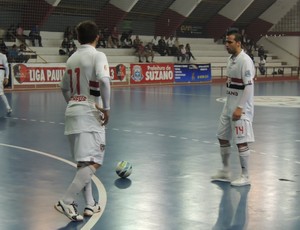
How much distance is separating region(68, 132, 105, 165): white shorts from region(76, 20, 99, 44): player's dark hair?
0.94 m

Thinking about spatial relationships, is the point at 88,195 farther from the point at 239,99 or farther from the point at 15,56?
the point at 15,56

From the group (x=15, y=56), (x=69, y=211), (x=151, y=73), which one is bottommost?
(x=69, y=211)

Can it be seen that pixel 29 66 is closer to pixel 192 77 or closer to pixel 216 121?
pixel 192 77

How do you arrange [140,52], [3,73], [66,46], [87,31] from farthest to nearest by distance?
[140,52] < [66,46] < [3,73] < [87,31]

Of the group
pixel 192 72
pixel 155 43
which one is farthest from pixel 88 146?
pixel 155 43

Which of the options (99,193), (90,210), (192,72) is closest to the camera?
(90,210)

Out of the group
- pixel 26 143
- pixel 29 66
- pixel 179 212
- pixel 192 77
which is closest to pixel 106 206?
pixel 179 212

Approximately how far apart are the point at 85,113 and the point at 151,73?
26216mm

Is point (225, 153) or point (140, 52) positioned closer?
point (225, 153)

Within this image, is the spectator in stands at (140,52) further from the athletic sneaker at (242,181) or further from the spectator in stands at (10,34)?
the athletic sneaker at (242,181)

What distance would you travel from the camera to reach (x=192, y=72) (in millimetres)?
33906

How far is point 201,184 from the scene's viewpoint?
7.30 m

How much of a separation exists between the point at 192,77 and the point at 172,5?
926cm

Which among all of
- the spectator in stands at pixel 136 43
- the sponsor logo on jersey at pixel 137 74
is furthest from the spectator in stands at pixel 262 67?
the sponsor logo on jersey at pixel 137 74
